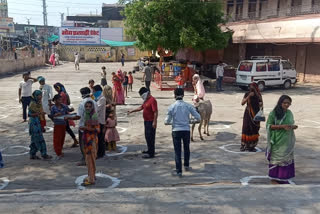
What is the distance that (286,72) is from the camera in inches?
722

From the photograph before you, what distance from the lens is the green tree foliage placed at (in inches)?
717

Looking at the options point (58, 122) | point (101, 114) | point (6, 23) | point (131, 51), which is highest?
point (6, 23)

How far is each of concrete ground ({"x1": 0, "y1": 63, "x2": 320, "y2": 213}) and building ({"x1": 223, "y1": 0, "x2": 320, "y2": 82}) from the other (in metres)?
9.19

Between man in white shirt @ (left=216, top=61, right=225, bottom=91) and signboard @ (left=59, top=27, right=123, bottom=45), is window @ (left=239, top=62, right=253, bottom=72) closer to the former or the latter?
man in white shirt @ (left=216, top=61, right=225, bottom=91)

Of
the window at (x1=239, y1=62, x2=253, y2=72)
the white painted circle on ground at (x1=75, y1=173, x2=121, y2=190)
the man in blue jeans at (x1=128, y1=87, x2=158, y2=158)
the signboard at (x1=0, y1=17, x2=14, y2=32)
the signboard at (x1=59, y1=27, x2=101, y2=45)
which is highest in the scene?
the signboard at (x1=0, y1=17, x2=14, y2=32)

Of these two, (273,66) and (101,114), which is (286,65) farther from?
(101,114)

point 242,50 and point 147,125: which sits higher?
point 242,50

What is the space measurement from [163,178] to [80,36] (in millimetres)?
41184

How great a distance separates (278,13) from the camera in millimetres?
22953

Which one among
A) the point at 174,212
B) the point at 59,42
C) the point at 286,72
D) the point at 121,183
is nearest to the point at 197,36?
the point at 286,72

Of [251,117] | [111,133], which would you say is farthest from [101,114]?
[251,117]

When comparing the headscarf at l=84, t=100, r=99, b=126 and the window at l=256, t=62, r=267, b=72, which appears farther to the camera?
the window at l=256, t=62, r=267, b=72

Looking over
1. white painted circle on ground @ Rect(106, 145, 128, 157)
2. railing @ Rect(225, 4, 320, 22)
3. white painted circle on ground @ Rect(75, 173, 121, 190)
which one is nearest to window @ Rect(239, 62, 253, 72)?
railing @ Rect(225, 4, 320, 22)

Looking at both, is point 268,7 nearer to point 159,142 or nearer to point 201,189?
point 159,142
